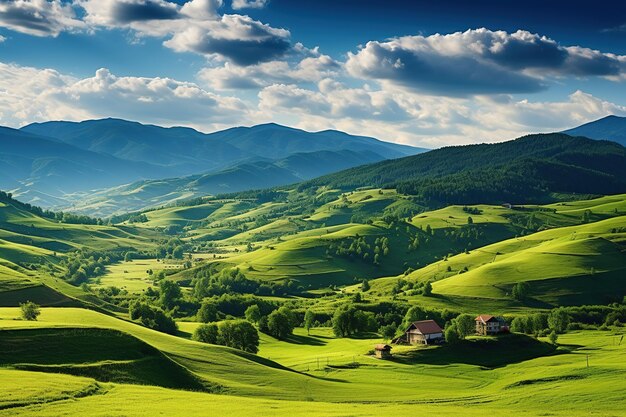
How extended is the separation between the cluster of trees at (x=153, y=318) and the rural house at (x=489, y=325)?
8461 cm

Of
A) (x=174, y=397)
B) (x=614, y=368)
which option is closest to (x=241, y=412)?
(x=174, y=397)

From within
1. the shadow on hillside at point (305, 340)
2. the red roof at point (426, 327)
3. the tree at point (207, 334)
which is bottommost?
the shadow on hillside at point (305, 340)

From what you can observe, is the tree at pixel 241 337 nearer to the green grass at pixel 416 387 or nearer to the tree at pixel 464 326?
the green grass at pixel 416 387

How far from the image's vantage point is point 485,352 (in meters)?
148

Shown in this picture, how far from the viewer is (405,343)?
159m

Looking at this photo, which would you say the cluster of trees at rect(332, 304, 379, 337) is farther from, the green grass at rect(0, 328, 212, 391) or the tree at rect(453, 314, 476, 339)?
the green grass at rect(0, 328, 212, 391)

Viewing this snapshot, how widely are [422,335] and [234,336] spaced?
149 feet

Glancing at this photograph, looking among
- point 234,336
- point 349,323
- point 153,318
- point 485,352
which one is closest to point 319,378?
point 234,336

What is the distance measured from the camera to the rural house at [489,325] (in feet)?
567

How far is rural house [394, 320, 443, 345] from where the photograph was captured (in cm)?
15450

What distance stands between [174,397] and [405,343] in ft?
300

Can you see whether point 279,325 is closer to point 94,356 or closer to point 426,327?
point 426,327

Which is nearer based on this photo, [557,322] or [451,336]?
[451,336]

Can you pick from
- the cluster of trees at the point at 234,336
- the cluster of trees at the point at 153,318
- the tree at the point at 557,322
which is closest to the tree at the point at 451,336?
the cluster of trees at the point at 234,336
